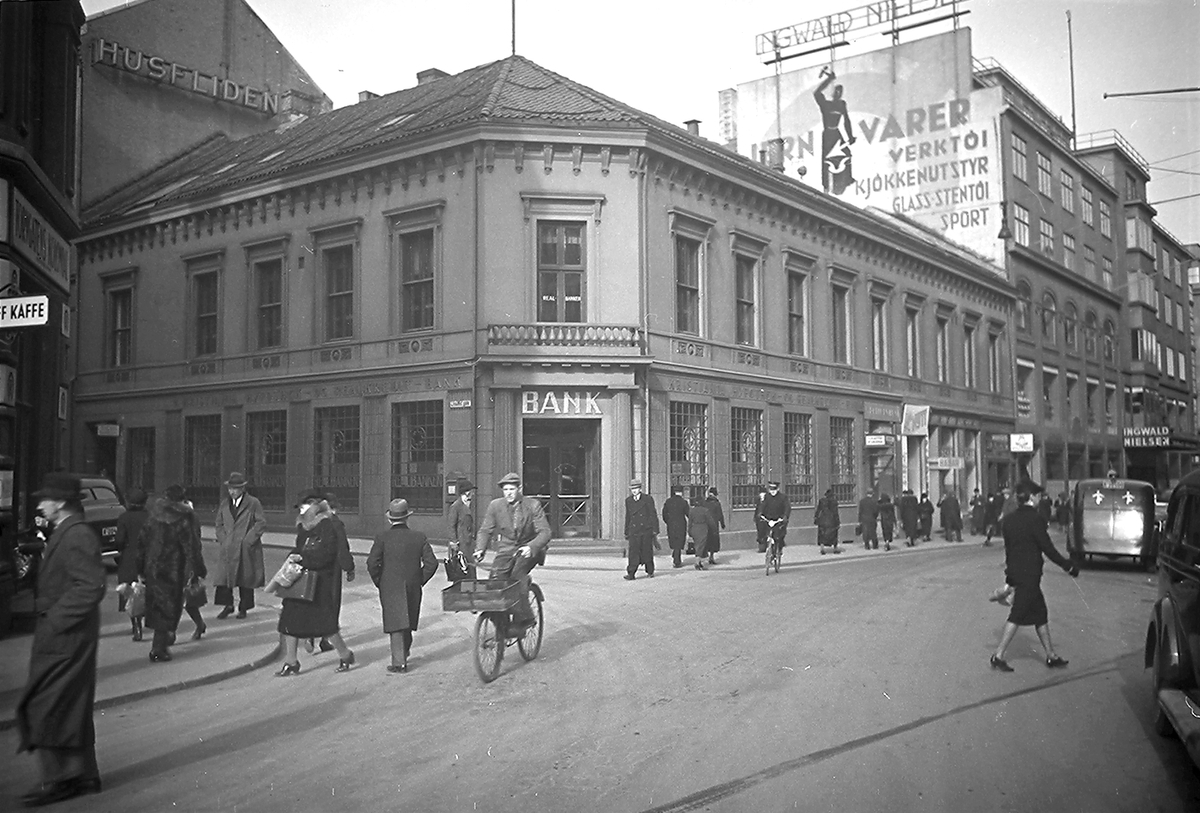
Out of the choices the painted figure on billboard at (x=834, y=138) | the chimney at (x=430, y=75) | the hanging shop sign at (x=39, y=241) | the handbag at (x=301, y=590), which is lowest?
the handbag at (x=301, y=590)

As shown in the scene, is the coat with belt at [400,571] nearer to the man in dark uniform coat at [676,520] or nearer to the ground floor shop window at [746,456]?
the man in dark uniform coat at [676,520]

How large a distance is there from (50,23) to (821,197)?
22.3 metres

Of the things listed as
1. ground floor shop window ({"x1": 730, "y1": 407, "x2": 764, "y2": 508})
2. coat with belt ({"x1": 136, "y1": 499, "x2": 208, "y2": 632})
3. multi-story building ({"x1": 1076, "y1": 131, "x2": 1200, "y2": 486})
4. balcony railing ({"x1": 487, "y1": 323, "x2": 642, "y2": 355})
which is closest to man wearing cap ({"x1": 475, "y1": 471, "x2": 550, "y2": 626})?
coat with belt ({"x1": 136, "y1": 499, "x2": 208, "y2": 632})

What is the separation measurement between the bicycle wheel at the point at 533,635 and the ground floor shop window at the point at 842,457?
21.7 metres

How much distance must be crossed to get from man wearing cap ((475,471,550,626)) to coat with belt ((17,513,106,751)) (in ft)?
13.5

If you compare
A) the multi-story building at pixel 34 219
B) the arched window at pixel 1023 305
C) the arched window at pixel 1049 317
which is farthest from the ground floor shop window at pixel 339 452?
the arched window at pixel 1049 317

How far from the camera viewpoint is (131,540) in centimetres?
1105

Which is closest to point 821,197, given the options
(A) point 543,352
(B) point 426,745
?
(A) point 543,352

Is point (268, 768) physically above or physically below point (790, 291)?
below

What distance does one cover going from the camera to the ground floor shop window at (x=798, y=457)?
2869cm

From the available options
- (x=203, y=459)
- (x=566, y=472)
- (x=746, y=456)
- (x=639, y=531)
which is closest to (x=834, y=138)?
(x=746, y=456)

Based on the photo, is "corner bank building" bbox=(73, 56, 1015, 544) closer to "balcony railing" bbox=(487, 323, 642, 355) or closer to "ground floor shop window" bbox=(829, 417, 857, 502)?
"balcony railing" bbox=(487, 323, 642, 355)

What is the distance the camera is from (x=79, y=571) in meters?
5.72

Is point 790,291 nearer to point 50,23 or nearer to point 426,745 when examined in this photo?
point 50,23
